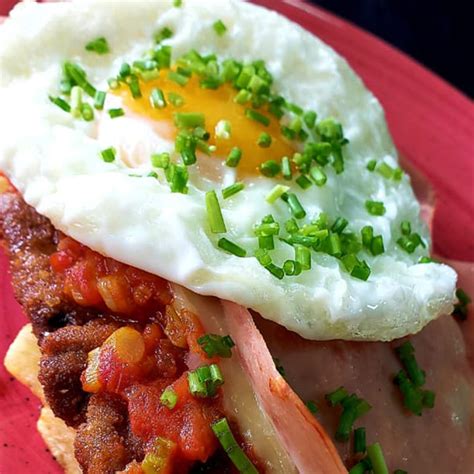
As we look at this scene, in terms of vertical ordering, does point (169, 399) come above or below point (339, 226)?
below

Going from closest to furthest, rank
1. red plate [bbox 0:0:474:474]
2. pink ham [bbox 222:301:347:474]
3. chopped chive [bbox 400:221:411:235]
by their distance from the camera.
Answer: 1. pink ham [bbox 222:301:347:474]
2. chopped chive [bbox 400:221:411:235]
3. red plate [bbox 0:0:474:474]

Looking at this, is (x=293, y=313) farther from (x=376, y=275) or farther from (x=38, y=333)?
(x=38, y=333)

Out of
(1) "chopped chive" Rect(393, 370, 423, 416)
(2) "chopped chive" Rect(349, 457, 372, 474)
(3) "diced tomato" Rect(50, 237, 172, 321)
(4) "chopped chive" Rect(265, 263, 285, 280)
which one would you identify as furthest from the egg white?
(2) "chopped chive" Rect(349, 457, 372, 474)

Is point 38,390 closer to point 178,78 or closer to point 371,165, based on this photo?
point 178,78

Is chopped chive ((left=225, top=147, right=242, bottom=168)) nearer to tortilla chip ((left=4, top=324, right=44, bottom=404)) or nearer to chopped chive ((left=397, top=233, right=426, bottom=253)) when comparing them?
chopped chive ((left=397, top=233, right=426, bottom=253))

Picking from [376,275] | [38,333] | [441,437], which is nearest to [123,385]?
[38,333]

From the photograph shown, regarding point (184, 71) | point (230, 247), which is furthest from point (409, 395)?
point (184, 71)

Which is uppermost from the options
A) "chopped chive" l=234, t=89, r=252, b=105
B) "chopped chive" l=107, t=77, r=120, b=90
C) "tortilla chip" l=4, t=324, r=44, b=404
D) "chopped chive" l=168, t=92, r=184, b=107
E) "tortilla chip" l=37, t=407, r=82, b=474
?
"chopped chive" l=234, t=89, r=252, b=105
